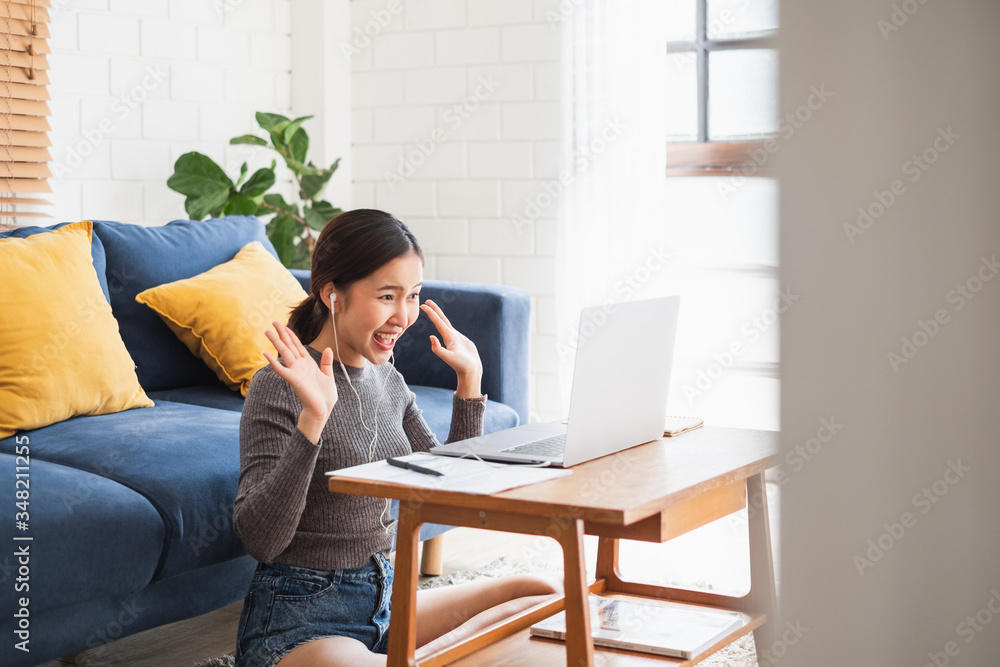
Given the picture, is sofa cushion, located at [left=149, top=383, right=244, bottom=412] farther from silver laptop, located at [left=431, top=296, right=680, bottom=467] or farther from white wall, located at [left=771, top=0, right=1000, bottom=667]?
white wall, located at [left=771, top=0, right=1000, bottom=667]

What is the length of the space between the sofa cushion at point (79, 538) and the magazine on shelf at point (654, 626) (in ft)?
2.34

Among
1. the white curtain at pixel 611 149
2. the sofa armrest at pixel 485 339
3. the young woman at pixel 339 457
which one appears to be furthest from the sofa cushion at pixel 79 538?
the white curtain at pixel 611 149

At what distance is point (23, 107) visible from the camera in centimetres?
316

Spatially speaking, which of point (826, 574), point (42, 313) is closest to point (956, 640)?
point (826, 574)

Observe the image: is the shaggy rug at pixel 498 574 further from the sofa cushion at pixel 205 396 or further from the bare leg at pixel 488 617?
the sofa cushion at pixel 205 396

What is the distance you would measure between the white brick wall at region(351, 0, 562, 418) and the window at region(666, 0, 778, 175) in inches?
18.1

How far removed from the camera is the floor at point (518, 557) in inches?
88.5

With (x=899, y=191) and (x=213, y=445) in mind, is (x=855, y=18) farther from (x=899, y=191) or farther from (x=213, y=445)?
(x=213, y=445)

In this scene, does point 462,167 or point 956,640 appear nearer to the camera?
point 956,640

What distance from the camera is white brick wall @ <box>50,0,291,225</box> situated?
11.1 ft

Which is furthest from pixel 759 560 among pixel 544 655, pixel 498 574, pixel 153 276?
pixel 153 276

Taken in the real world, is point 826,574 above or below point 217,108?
below

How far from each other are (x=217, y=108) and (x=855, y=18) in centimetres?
387

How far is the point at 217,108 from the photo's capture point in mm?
3916
